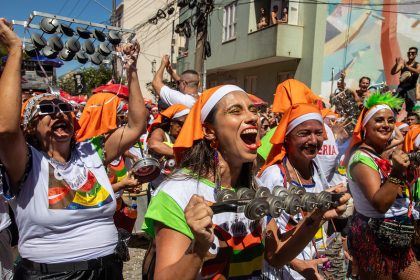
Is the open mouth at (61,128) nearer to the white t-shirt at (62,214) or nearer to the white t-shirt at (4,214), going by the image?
the white t-shirt at (62,214)

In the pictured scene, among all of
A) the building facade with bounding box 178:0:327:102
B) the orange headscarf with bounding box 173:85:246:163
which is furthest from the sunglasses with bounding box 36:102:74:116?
the building facade with bounding box 178:0:327:102

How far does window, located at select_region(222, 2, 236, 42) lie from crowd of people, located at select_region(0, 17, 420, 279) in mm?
17250

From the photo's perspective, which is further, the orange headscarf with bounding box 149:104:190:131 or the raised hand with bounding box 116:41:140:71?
the orange headscarf with bounding box 149:104:190:131

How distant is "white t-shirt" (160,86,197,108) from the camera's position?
198 inches

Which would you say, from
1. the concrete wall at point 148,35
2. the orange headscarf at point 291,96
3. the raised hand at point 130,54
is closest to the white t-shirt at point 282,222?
the orange headscarf at point 291,96

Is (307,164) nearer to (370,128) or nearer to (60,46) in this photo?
(370,128)

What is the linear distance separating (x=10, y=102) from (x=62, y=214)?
2.44ft

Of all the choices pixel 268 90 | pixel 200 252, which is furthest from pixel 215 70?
pixel 200 252

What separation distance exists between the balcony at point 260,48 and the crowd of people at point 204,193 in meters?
12.5

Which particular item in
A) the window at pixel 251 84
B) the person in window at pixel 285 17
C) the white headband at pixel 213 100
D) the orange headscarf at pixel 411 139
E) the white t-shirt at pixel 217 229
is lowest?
the white t-shirt at pixel 217 229

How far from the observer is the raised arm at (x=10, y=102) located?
2.10 meters

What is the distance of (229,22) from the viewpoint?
68.1 ft

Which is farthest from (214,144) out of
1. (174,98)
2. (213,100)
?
(174,98)

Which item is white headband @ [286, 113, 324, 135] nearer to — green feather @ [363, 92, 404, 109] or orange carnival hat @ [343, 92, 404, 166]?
orange carnival hat @ [343, 92, 404, 166]
